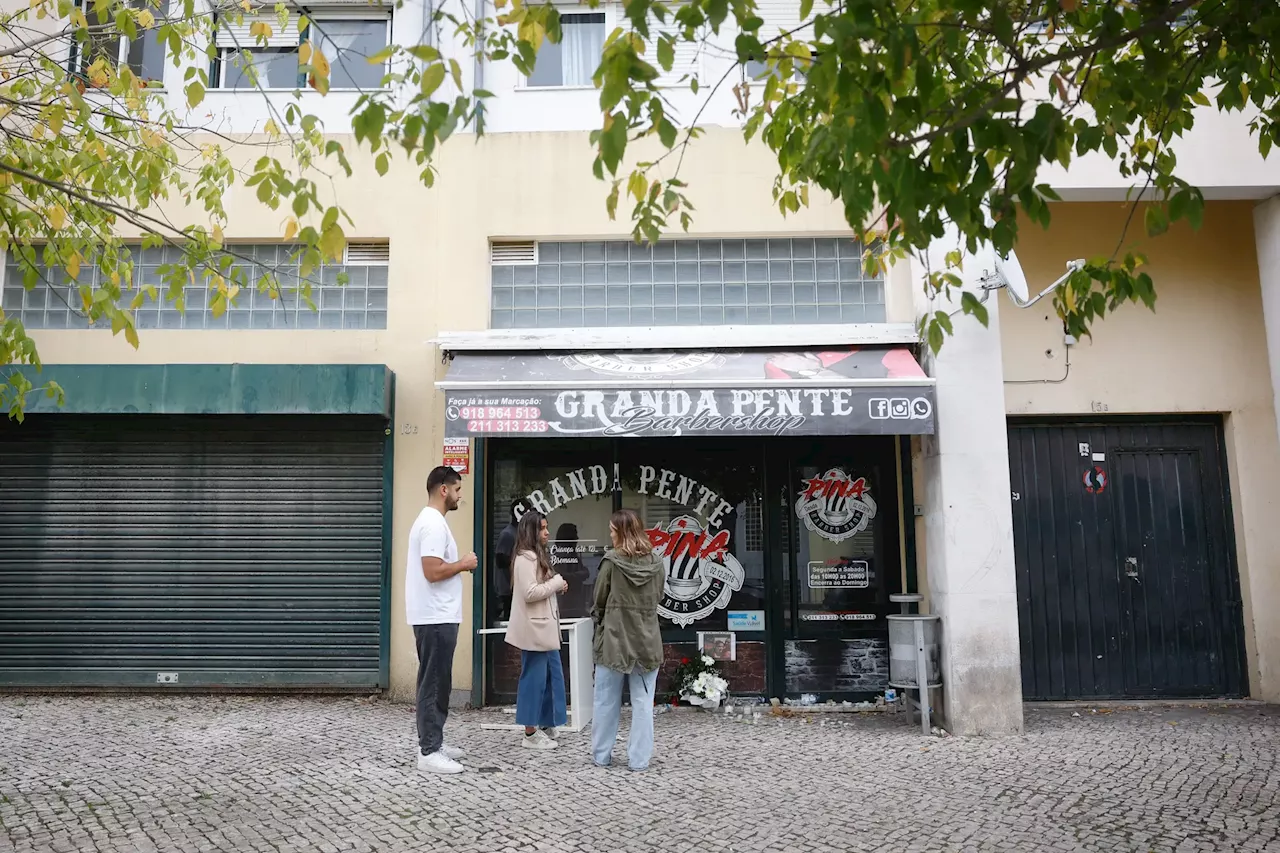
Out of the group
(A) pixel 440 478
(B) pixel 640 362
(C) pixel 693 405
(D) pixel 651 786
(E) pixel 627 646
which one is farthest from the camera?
(B) pixel 640 362

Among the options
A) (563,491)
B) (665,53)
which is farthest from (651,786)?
(665,53)

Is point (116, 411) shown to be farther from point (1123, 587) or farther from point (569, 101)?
point (1123, 587)

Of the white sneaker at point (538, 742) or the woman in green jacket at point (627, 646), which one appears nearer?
the woman in green jacket at point (627, 646)

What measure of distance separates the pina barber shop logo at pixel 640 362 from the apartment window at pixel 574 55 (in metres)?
2.84

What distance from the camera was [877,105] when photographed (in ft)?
12.7

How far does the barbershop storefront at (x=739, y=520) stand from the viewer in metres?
8.58

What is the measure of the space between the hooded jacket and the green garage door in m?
3.18

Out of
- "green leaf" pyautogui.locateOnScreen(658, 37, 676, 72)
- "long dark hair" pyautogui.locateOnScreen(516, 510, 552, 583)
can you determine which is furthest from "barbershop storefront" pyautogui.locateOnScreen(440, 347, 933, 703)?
"green leaf" pyautogui.locateOnScreen(658, 37, 676, 72)

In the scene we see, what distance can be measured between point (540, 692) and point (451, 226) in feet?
14.9

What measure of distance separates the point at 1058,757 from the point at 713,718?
2.71m

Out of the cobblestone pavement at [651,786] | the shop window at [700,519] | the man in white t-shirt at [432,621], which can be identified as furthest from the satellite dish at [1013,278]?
the man in white t-shirt at [432,621]

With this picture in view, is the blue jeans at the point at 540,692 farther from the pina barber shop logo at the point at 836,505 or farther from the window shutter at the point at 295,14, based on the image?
the window shutter at the point at 295,14

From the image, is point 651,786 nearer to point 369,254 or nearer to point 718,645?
point 718,645

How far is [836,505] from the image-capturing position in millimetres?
8797
